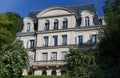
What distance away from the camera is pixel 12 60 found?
46719mm

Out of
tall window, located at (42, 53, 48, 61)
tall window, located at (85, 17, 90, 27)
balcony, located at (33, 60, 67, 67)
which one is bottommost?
balcony, located at (33, 60, 67, 67)

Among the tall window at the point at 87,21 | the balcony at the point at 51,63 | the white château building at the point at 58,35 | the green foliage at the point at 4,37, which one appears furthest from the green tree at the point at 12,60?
the tall window at the point at 87,21

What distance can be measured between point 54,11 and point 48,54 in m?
7.62

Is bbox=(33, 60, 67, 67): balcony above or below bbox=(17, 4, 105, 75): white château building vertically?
below

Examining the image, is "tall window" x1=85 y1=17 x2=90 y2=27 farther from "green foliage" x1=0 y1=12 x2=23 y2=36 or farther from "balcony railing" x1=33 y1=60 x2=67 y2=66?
"green foliage" x1=0 y1=12 x2=23 y2=36

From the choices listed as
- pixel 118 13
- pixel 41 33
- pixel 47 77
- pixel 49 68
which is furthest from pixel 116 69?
pixel 41 33

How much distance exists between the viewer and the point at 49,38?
65.7 metres

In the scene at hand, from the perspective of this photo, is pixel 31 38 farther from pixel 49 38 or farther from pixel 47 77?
pixel 47 77

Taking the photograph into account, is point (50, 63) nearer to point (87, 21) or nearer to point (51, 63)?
point (51, 63)

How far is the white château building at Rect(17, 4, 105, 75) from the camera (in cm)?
6244

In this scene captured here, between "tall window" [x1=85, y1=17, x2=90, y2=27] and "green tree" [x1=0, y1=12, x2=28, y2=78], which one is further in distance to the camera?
"tall window" [x1=85, y1=17, x2=90, y2=27]

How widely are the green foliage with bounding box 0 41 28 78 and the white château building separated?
44.5ft

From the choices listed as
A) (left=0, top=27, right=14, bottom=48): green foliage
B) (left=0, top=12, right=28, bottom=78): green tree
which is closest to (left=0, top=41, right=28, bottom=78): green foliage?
(left=0, top=12, right=28, bottom=78): green tree

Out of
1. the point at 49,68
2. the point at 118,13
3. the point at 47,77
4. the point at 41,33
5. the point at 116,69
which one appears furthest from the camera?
the point at 41,33
